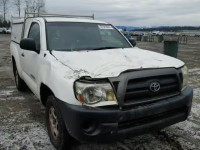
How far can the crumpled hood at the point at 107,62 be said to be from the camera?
2.83m

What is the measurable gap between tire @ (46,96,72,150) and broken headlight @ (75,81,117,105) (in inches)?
17.5

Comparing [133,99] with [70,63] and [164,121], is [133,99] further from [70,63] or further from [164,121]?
[70,63]

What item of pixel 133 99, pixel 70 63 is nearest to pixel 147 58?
pixel 133 99

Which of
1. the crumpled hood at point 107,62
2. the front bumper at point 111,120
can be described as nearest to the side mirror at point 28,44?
the crumpled hood at point 107,62

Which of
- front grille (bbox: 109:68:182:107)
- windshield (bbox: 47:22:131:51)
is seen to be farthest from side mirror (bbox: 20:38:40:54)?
front grille (bbox: 109:68:182:107)

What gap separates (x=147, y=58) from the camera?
3.42 metres

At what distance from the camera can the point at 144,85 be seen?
2869mm

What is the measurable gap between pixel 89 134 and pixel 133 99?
0.61m

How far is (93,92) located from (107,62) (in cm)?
53

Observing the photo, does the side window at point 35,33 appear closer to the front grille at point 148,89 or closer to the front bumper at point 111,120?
the front bumper at point 111,120

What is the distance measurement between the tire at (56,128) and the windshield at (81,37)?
3.23 feet

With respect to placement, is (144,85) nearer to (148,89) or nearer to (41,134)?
(148,89)

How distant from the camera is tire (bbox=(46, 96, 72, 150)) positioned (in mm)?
3019

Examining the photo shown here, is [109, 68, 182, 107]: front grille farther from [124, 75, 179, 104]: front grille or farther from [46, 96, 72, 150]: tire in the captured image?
[46, 96, 72, 150]: tire
